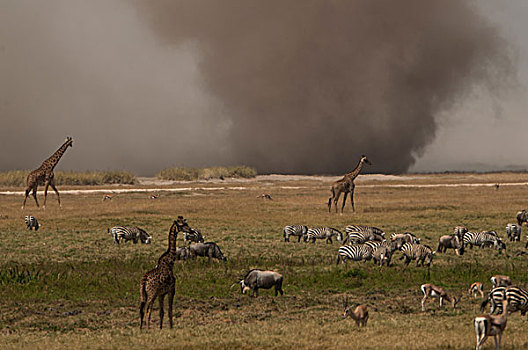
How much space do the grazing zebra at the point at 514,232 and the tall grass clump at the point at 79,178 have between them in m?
85.2

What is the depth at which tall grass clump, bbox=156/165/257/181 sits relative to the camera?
117125 mm

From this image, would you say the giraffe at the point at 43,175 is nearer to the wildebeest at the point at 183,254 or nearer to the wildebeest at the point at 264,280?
the wildebeest at the point at 183,254

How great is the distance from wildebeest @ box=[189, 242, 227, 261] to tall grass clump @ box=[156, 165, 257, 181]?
311 feet

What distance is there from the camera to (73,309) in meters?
15.3

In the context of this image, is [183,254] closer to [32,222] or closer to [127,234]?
[127,234]

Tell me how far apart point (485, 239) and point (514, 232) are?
12.2 ft

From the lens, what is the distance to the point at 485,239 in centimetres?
2481

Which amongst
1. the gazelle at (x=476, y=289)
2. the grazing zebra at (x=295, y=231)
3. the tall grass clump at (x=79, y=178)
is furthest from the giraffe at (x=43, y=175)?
the tall grass clump at (x=79, y=178)

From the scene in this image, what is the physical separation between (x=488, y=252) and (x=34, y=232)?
2348 centimetres

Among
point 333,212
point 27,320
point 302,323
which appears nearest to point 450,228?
point 333,212

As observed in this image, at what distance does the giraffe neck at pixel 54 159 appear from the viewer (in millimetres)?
43250

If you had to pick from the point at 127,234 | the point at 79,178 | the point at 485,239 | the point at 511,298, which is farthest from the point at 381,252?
the point at 79,178

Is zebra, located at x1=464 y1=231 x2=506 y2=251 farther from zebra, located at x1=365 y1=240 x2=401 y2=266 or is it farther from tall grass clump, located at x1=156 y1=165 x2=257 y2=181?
tall grass clump, located at x1=156 y1=165 x2=257 y2=181

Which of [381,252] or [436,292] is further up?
[381,252]
